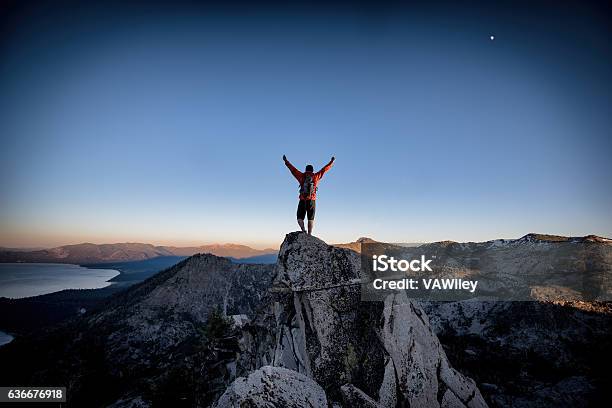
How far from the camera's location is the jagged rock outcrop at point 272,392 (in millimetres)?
7152

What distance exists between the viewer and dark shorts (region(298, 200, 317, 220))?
14.6 m

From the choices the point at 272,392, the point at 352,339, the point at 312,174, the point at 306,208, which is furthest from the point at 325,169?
the point at 272,392

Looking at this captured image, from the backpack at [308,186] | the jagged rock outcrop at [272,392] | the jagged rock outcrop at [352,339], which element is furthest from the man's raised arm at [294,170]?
the jagged rock outcrop at [272,392]

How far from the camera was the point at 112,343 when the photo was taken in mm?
65750

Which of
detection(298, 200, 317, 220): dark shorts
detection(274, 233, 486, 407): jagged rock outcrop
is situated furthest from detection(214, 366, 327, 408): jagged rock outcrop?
detection(298, 200, 317, 220): dark shorts

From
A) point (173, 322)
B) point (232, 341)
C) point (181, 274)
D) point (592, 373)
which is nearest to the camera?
point (592, 373)

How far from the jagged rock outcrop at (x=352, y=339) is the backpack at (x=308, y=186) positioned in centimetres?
276

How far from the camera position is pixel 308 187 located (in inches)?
560

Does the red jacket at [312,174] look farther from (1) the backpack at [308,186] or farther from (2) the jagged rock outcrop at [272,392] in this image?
(2) the jagged rock outcrop at [272,392]

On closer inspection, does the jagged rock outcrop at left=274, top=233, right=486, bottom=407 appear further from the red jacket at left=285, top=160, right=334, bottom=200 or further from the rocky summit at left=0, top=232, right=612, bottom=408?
the red jacket at left=285, top=160, right=334, bottom=200

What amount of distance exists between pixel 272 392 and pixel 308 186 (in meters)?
9.25

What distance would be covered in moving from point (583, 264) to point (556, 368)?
Answer: 29.7 metres

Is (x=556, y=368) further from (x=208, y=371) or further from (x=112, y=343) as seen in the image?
(x=112, y=343)

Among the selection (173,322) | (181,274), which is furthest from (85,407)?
(181,274)
